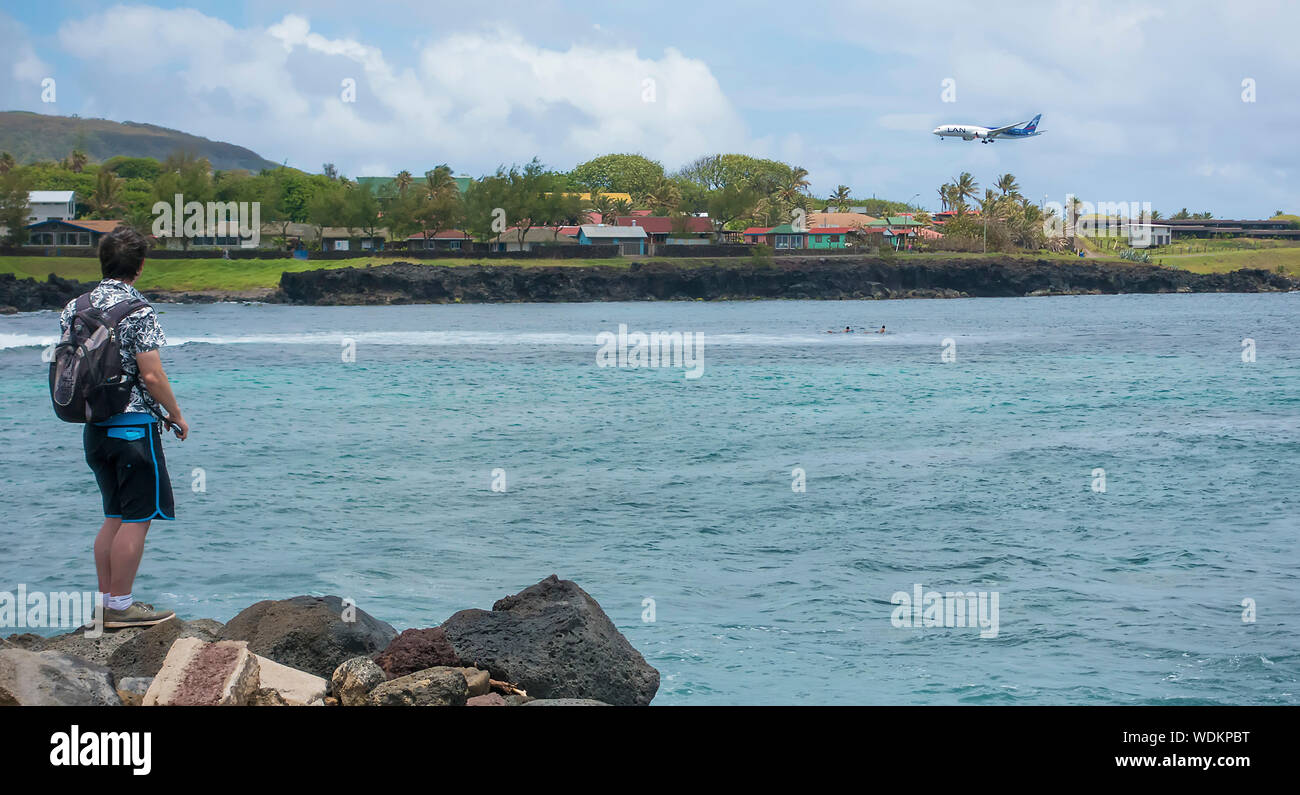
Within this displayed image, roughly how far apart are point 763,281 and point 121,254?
113826mm

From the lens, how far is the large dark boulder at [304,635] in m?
8.27

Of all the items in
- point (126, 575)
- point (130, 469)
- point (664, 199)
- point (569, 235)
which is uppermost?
point (664, 199)

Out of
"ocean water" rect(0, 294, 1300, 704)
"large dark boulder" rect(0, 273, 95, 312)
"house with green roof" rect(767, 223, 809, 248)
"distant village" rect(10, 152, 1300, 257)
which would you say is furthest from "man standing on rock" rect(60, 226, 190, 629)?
"house with green roof" rect(767, 223, 809, 248)

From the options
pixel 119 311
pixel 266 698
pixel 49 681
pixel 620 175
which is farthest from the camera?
pixel 620 175

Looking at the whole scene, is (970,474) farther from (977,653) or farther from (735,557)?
(977,653)

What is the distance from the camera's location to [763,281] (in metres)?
119

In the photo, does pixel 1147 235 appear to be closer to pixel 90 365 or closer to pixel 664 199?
pixel 664 199

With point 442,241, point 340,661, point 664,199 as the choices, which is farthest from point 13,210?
point 340,661

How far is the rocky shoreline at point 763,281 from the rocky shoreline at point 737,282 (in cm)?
11

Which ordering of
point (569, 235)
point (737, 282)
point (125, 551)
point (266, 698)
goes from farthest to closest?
1. point (569, 235)
2. point (737, 282)
3. point (125, 551)
4. point (266, 698)

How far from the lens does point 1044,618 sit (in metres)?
13.1

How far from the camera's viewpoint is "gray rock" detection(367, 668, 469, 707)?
265 inches

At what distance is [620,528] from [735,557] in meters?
2.59
